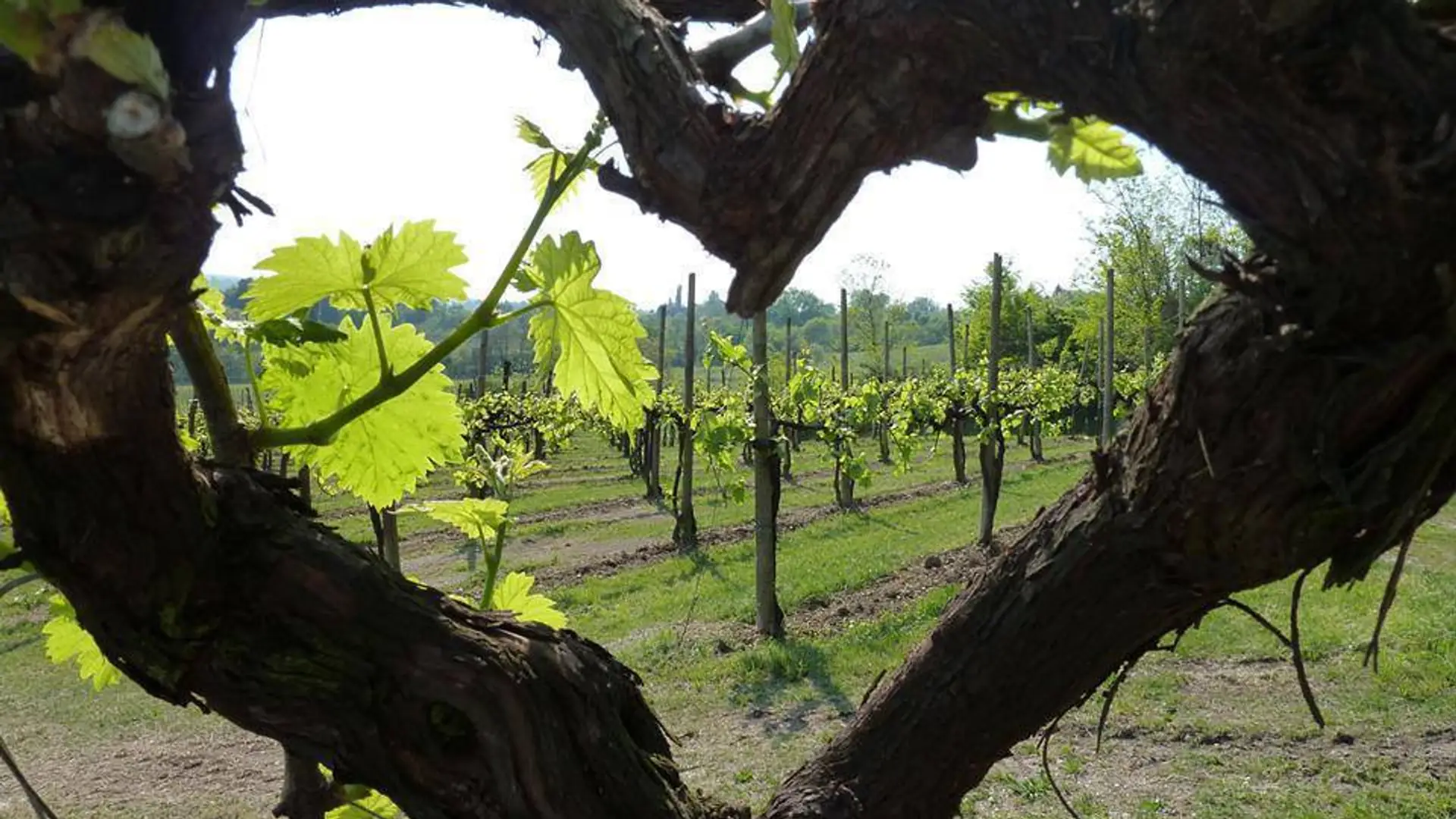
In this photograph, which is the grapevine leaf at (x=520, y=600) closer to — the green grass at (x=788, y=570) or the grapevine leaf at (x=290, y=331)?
the grapevine leaf at (x=290, y=331)

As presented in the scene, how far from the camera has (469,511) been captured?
1425mm

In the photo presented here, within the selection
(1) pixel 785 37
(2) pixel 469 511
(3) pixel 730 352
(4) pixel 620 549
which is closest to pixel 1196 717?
(3) pixel 730 352

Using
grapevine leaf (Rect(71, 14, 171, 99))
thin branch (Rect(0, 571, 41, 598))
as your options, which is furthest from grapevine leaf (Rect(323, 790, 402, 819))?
grapevine leaf (Rect(71, 14, 171, 99))

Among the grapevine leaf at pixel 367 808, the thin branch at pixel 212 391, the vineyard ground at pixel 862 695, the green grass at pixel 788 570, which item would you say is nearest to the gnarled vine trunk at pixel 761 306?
the thin branch at pixel 212 391

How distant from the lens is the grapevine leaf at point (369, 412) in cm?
136

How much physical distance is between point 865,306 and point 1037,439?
3024 centimetres

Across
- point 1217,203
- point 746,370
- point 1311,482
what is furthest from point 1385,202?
point 746,370

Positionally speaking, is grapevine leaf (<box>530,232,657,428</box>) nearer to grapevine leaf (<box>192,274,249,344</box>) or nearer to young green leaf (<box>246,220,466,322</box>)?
young green leaf (<box>246,220,466,322</box>)

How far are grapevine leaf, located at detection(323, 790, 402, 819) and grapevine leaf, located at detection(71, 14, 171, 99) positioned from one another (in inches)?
39.1

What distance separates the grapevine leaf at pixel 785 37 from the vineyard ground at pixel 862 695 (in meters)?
3.11

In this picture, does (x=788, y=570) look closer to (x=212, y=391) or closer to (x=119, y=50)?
(x=212, y=391)

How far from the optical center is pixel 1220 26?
69cm

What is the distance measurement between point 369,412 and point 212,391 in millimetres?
216

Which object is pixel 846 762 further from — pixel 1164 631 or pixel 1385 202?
pixel 1385 202
